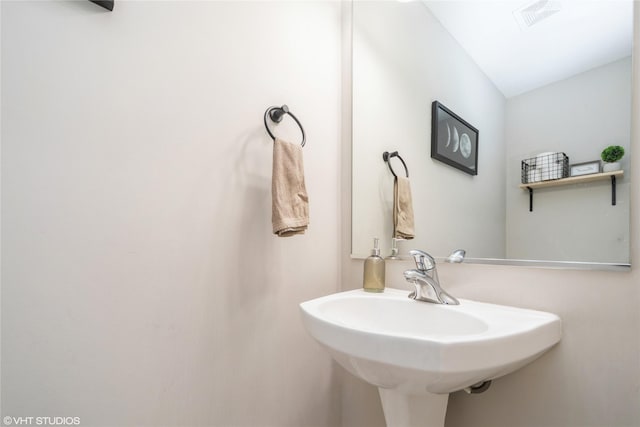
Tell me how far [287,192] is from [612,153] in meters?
0.82

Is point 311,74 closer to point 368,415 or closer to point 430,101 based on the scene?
point 430,101

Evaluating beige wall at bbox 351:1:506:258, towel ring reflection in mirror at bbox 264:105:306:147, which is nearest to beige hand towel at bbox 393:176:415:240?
beige wall at bbox 351:1:506:258

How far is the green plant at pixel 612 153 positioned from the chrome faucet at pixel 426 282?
1.54 feet

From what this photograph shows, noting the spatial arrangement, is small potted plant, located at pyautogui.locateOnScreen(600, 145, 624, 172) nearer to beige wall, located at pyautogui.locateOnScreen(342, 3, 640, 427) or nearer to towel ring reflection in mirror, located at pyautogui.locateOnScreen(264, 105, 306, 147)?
beige wall, located at pyautogui.locateOnScreen(342, 3, 640, 427)

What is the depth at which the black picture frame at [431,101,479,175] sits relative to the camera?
2.97 ft

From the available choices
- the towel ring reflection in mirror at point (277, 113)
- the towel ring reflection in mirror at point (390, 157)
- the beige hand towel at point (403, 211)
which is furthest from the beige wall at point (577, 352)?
the towel ring reflection in mirror at point (277, 113)

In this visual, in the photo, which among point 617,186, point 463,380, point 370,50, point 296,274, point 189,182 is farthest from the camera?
point 370,50

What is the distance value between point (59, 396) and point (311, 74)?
118 cm

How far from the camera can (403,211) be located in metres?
1.02

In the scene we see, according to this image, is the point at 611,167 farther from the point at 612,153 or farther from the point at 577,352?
the point at 577,352

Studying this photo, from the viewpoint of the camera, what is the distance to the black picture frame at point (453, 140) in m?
0.91

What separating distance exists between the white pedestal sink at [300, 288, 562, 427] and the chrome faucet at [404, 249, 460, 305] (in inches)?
0.9

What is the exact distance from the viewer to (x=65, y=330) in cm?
59

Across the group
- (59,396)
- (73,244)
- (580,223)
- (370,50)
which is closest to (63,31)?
(73,244)
